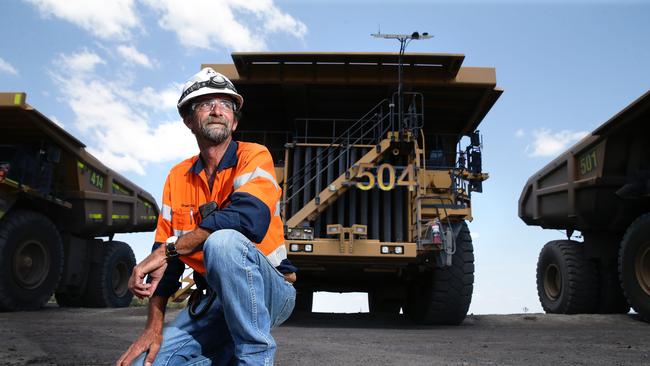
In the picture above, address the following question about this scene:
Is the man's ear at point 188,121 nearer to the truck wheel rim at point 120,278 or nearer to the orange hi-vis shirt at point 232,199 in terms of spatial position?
the orange hi-vis shirt at point 232,199

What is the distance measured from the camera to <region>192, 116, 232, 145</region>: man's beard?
231 centimetres

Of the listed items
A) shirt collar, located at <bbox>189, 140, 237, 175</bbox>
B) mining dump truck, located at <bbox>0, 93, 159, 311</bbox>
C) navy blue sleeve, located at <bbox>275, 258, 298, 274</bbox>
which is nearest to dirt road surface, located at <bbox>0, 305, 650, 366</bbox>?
mining dump truck, located at <bbox>0, 93, 159, 311</bbox>

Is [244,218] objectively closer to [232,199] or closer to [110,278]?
[232,199]

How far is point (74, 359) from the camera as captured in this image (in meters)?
3.94

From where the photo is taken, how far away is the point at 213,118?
2.32 m

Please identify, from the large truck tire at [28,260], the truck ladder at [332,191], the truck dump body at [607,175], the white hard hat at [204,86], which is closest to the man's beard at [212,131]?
the white hard hat at [204,86]

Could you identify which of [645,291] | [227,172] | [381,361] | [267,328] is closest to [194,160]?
[227,172]

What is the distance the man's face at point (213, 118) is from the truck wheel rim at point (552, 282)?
31.5 feet

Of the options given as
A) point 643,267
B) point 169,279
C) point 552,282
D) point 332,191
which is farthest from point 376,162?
point 169,279

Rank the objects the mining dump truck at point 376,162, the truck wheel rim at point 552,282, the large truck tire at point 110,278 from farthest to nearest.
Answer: the large truck tire at point 110,278, the truck wheel rim at point 552,282, the mining dump truck at point 376,162

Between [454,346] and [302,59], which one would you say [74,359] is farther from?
[302,59]

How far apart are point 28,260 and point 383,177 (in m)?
5.32

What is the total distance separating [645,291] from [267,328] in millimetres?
6972

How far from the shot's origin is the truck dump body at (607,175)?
808 centimetres
